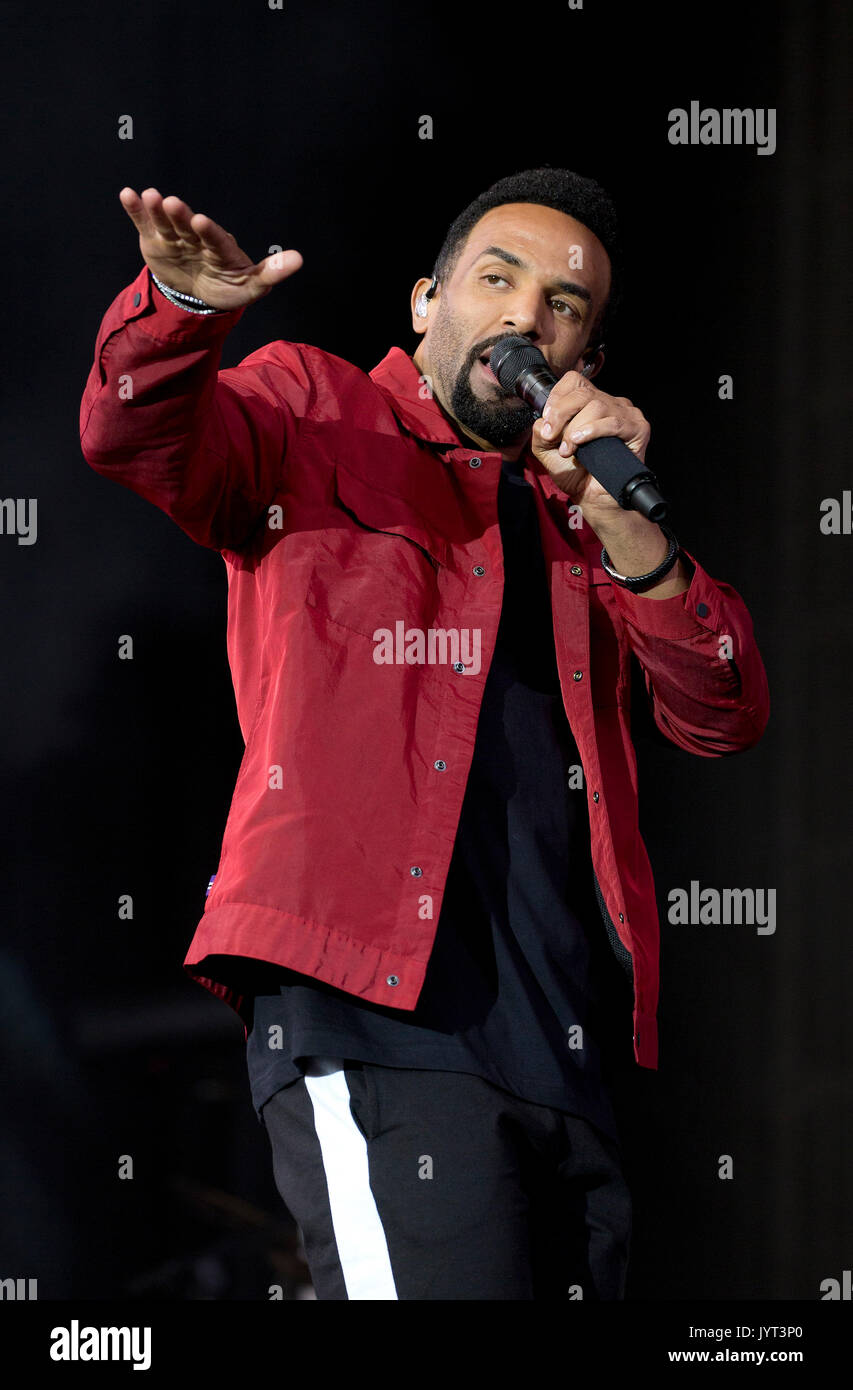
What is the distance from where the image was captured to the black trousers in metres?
1.19

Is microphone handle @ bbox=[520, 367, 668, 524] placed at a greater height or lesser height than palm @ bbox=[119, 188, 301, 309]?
lesser

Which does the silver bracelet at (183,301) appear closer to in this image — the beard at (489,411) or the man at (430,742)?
the man at (430,742)

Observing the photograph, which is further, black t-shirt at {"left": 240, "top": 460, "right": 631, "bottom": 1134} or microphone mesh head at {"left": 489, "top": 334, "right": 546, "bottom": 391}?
microphone mesh head at {"left": 489, "top": 334, "right": 546, "bottom": 391}

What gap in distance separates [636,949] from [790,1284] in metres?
1.10

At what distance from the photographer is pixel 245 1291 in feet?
7.29

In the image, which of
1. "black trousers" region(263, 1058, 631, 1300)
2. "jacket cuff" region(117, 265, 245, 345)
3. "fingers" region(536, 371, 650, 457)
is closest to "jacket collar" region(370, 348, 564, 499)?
"fingers" region(536, 371, 650, 457)

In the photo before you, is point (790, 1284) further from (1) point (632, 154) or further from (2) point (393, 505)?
(1) point (632, 154)

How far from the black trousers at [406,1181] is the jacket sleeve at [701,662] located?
1.50 ft

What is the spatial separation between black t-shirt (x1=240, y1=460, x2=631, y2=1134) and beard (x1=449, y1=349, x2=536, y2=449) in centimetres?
13

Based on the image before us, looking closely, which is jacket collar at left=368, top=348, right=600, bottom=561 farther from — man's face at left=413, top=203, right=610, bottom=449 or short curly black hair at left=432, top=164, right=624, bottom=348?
short curly black hair at left=432, top=164, right=624, bottom=348

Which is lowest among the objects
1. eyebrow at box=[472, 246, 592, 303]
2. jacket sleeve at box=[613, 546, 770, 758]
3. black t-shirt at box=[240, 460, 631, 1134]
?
black t-shirt at box=[240, 460, 631, 1134]

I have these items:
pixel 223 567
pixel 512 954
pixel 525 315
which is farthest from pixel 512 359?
pixel 223 567

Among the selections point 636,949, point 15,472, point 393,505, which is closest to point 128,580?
point 15,472

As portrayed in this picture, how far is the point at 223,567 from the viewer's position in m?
2.34
